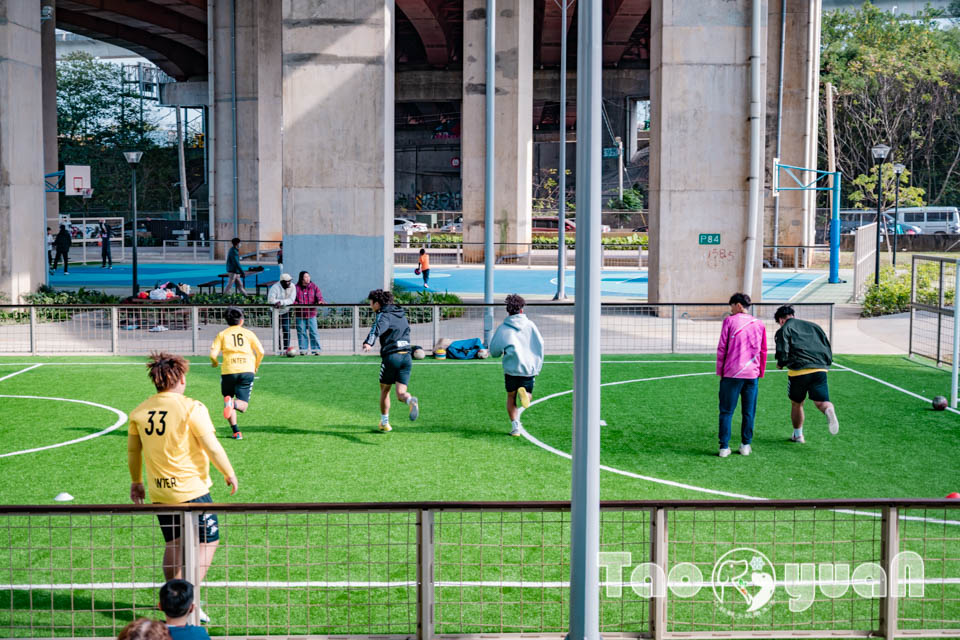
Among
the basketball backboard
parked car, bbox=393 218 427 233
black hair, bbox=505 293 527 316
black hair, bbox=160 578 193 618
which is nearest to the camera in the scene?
black hair, bbox=160 578 193 618

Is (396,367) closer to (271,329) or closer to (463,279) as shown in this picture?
(271,329)

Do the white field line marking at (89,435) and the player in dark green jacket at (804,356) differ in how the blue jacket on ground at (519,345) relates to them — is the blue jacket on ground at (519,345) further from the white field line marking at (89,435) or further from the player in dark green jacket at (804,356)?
the white field line marking at (89,435)

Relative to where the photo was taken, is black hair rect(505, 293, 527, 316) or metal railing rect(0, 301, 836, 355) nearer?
black hair rect(505, 293, 527, 316)

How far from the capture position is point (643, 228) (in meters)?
77.6

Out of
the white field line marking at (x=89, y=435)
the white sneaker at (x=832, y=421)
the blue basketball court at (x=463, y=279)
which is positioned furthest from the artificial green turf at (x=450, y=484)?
the blue basketball court at (x=463, y=279)

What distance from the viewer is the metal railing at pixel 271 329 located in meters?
23.1

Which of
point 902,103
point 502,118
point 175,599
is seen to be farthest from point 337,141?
point 902,103

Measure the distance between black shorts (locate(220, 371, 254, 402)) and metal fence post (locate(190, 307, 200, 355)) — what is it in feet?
25.6

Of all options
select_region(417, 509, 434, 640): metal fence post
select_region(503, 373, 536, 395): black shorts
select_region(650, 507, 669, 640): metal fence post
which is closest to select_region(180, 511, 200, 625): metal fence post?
select_region(417, 509, 434, 640): metal fence post

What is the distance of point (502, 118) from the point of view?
51.6 meters

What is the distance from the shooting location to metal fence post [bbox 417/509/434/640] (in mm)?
7293

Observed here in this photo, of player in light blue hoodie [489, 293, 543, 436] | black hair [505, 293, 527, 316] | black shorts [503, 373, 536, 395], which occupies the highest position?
black hair [505, 293, 527, 316]

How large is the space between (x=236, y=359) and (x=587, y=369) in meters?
8.40

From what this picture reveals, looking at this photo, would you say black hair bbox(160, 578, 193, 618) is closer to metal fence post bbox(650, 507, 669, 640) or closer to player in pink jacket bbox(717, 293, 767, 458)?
metal fence post bbox(650, 507, 669, 640)
